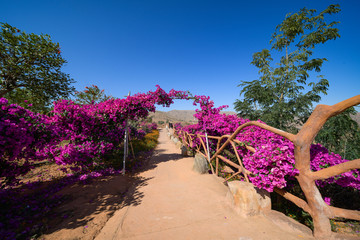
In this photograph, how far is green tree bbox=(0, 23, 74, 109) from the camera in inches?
316

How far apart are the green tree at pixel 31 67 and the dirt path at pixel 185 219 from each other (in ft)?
39.5

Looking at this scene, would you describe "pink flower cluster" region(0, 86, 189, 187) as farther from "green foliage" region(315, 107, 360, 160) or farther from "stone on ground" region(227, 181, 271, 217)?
"green foliage" region(315, 107, 360, 160)

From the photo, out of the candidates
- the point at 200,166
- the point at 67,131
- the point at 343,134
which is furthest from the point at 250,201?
the point at 343,134

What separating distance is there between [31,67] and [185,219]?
14381 mm

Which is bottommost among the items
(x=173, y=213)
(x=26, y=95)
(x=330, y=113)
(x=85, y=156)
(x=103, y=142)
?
(x=173, y=213)

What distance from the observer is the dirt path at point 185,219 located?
2.33 metres

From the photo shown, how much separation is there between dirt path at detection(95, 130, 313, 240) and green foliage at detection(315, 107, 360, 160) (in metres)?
8.58

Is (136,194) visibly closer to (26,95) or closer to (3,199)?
(3,199)

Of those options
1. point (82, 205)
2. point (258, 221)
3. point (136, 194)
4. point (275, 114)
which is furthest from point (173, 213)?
point (275, 114)

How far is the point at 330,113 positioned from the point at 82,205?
233 inches

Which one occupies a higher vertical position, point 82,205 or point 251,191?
point 251,191

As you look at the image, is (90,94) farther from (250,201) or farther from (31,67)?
(250,201)

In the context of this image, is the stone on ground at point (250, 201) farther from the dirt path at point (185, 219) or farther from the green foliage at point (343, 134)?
the green foliage at point (343, 134)

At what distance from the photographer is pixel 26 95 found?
10336 millimetres
